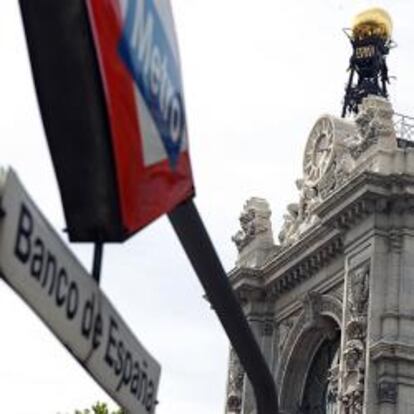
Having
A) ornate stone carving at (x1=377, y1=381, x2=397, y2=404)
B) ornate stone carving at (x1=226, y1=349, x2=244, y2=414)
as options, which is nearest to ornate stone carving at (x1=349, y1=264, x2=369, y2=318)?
ornate stone carving at (x1=377, y1=381, x2=397, y2=404)

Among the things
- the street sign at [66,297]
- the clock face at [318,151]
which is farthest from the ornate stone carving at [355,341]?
the street sign at [66,297]

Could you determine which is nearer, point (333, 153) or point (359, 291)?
point (359, 291)

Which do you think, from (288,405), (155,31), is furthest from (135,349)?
(288,405)

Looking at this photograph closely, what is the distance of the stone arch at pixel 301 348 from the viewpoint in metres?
44.8

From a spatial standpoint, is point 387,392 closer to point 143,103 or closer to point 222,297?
point 222,297

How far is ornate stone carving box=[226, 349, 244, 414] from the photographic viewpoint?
4953cm

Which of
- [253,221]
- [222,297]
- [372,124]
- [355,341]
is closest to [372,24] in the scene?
[253,221]

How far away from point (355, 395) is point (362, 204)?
581cm

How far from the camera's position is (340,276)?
42906 millimetres

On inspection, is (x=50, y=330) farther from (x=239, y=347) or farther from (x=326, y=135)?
(x=326, y=135)

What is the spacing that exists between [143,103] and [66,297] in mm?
812

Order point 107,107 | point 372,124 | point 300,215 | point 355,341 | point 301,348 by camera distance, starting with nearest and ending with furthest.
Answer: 1. point 107,107
2. point 355,341
3. point 372,124
4. point 301,348
5. point 300,215

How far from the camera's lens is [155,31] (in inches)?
212

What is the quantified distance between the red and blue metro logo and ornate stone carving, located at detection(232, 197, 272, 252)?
4467 cm
